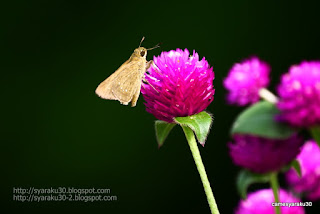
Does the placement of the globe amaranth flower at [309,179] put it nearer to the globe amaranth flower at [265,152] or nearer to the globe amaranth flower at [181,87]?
the globe amaranth flower at [265,152]

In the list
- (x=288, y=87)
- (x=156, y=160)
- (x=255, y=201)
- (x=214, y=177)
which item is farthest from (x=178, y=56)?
(x=156, y=160)

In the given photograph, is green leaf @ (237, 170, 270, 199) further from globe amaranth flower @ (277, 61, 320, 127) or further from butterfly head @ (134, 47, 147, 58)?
butterfly head @ (134, 47, 147, 58)

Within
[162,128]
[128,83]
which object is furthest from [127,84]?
[162,128]

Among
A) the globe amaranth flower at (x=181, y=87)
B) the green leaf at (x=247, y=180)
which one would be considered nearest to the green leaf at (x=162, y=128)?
the globe amaranth flower at (x=181, y=87)

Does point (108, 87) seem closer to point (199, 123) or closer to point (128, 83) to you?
point (128, 83)

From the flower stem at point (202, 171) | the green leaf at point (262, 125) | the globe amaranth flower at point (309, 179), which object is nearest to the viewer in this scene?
the flower stem at point (202, 171)

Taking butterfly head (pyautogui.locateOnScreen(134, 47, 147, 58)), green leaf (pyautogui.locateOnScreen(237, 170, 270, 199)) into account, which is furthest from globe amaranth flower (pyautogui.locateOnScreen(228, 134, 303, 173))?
butterfly head (pyautogui.locateOnScreen(134, 47, 147, 58))
